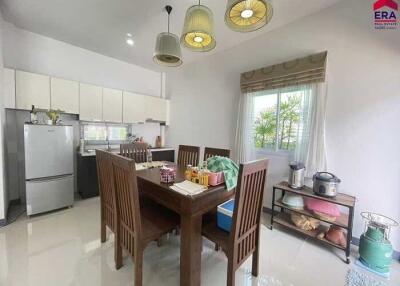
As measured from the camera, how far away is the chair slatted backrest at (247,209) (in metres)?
1.21

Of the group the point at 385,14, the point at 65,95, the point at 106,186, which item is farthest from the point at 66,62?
the point at 385,14

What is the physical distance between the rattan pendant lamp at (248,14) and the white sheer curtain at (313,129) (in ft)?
4.12

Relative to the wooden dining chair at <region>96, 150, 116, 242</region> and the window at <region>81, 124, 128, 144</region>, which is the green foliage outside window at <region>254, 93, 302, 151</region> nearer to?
the wooden dining chair at <region>96, 150, 116, 242</region>

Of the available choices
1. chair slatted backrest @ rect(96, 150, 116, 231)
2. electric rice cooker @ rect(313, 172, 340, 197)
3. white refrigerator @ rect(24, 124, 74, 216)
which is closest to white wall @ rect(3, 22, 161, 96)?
white refrigerator @ rect(24, 124, 74, 216)

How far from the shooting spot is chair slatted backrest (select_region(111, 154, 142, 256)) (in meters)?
1.24

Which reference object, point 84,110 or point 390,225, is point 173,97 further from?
point 390,225

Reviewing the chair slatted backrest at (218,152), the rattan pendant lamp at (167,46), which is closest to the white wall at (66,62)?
the rattan pendant lamp at (167,46)

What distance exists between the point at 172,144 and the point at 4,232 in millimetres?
3084

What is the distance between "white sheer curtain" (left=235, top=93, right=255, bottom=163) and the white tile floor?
3.89ft

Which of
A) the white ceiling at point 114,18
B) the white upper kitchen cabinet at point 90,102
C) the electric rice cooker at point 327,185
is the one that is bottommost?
the electric rice cooker at point 327,185

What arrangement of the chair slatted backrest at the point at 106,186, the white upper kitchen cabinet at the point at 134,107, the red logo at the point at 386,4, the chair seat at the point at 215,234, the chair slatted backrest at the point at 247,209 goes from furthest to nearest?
1. the white upper kitchen cabinet at the point at 134,107
2. the red logo at the point at 386,4
3. the chair slatted backrest at the point at 106,186
4. the chair seat at the point at 215,234
5. the chair slatted backrest at the point at 247,209

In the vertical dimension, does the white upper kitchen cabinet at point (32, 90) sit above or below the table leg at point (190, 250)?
above

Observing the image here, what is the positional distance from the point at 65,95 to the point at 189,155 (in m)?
2.28

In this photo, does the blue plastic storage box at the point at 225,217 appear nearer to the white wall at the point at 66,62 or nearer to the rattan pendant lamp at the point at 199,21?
the rattan pendant lamp at the point at 199,21
